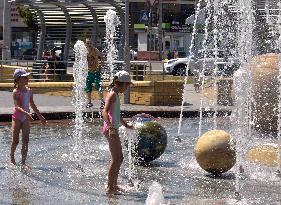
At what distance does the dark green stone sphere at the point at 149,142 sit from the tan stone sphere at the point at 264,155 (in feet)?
4.03

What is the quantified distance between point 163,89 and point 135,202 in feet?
33.7

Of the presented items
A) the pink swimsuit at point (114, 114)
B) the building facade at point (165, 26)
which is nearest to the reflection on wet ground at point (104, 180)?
the pink swimsuit at point (114, 114)

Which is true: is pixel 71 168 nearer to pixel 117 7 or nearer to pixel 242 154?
pixel 242 154

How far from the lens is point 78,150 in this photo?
35.8ft

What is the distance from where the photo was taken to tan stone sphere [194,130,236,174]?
28.9 ft

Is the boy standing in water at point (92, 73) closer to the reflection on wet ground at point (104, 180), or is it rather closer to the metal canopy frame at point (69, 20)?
the reflection on wet ground at point (104, 180)

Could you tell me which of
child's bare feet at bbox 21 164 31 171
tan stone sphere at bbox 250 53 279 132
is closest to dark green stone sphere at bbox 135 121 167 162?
child's bare feet at bbox 21 164 31 171

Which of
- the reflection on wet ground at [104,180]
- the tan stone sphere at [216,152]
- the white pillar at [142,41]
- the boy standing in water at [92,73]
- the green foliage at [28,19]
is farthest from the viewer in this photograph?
the white pillar at [142,41]

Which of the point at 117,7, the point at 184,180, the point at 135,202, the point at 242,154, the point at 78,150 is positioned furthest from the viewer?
the point at 117,7

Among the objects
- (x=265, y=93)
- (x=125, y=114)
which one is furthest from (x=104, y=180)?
(x=125, y=114)

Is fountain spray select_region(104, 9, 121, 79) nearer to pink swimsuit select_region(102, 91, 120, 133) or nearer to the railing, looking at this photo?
the railing

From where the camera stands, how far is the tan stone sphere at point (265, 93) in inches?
489

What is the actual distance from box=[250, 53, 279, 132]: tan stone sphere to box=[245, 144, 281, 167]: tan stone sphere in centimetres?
234

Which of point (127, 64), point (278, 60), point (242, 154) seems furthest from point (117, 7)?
point (242, 154)
